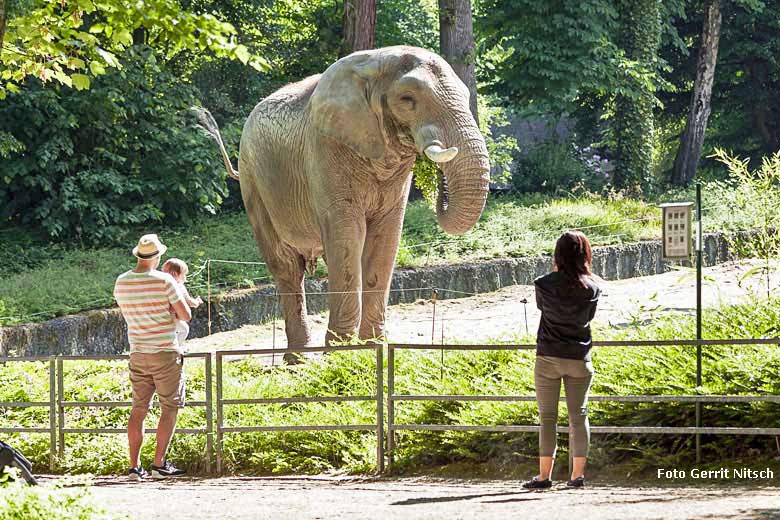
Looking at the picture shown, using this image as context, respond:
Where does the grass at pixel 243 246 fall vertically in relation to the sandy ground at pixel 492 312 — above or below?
above

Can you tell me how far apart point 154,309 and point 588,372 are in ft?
10.4

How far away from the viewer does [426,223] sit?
82.2 ft

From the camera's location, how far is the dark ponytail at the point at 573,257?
339 inches

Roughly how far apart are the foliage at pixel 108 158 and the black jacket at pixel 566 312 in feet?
55.6

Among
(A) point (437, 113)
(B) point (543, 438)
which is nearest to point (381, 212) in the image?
(A) point (437, 113)

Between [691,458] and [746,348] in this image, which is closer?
[691,458]

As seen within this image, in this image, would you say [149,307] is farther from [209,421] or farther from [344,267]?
[344,267]

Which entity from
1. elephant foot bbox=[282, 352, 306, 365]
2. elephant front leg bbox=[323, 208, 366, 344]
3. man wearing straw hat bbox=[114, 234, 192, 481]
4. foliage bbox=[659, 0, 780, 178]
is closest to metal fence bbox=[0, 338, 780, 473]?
man wearing straw hat bbox=[114, 234, 192, 481]

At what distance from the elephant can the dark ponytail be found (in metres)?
3.75

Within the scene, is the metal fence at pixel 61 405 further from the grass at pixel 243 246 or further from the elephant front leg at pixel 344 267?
the grass at pixel 243 246

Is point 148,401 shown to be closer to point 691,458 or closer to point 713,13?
point 691,458

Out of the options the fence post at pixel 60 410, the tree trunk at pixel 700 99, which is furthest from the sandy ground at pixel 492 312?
the tree trunk at pixel 700 99

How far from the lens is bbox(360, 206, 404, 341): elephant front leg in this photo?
14047 millimetres

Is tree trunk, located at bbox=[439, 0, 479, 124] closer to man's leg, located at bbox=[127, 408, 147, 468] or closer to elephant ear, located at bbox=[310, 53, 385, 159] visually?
elephant ear, located at bbox=[310, 53, 385, 159]
